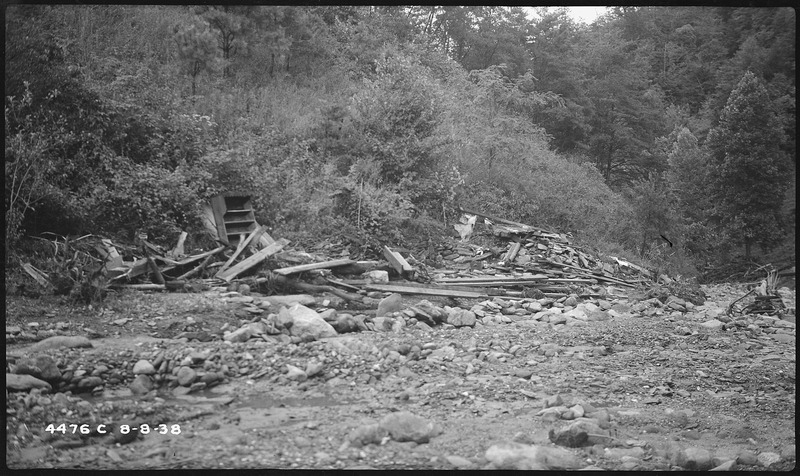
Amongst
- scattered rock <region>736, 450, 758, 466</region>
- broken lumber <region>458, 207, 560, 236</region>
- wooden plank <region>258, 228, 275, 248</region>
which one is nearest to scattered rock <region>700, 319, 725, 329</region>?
scattered rock <region>736, 450, 758, 466</region>

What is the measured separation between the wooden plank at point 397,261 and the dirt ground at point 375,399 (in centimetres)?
167

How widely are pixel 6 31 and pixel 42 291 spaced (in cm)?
166

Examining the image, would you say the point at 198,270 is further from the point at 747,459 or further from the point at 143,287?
the point at 747,459

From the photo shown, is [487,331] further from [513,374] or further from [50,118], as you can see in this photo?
Result: [50,118]

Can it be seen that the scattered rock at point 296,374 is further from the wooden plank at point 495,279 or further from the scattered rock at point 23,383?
the wooden plank at point 495,279

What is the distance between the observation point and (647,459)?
312 centimetres

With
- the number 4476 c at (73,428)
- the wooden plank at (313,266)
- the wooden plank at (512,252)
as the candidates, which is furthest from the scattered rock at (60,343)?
the wooden plank at (512,252)

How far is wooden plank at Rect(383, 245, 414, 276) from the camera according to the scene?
6387mm

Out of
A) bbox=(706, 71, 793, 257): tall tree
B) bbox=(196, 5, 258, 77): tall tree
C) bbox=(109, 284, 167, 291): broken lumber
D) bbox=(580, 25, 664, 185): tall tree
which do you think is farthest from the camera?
bbox=(196, 5, 258, 77): tall tree

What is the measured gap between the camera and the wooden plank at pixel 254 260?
486 cm

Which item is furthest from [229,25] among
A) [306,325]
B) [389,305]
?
[306,325]

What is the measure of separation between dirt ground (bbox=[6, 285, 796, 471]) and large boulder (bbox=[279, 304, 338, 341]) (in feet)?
0.46

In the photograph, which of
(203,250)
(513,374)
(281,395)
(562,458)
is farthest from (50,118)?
(562,458)

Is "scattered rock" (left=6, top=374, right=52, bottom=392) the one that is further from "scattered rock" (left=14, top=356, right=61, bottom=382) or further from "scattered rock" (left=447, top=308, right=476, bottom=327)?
"scattered rock" (left=447, top=308, right=476, bottom=327)
